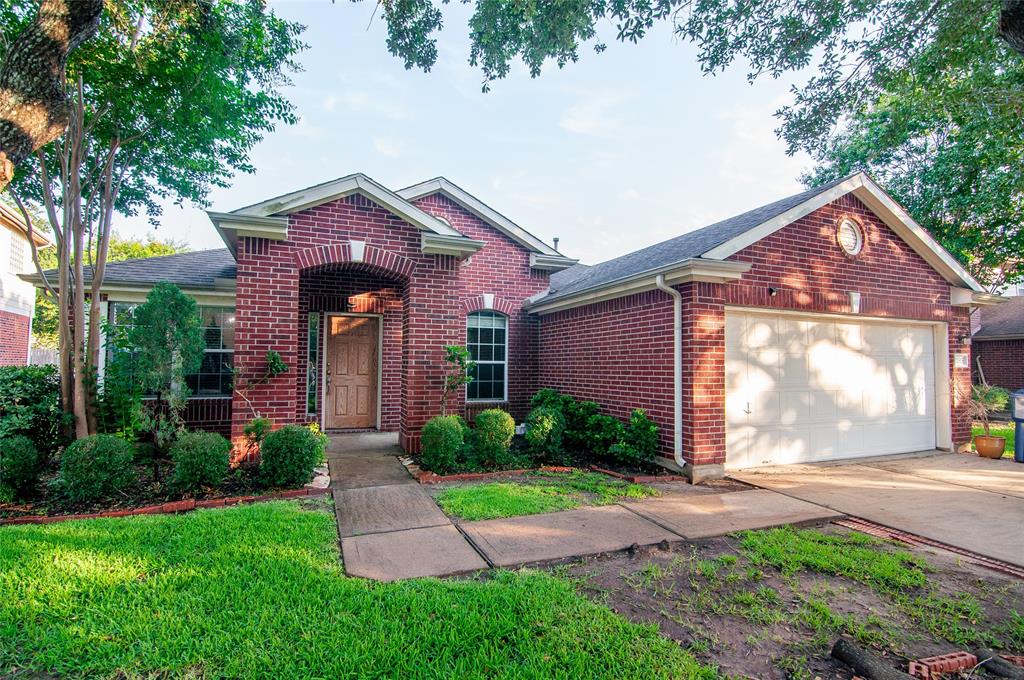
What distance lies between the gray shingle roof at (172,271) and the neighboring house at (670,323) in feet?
0.22

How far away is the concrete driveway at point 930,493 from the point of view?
4.56 metres

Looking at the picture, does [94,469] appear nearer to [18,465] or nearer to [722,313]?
[18,465]

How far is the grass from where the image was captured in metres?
5.09

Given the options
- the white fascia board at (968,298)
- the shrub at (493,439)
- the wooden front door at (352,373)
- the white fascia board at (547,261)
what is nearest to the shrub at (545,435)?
the shrub at (493,439)

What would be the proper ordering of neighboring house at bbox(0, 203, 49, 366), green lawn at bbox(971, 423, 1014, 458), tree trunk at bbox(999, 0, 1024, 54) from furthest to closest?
neighboring house at bbox(0, 203, 49, 366) → green lawn at bbox(971, 423, 1014, 458) → tree trunk at bbox(999, 0, 1024, 54)

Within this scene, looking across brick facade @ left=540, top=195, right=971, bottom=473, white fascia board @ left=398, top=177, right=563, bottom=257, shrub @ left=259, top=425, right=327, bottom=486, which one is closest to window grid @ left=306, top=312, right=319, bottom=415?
white fascia board @ left=398, top=177, right=563, bottom=257

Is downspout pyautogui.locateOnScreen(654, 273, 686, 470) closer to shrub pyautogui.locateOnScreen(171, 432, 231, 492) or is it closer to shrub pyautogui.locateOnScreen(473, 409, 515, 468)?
shrub pyautogui.locateOnScreen(473, 409, 515, 468)

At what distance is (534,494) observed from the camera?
5711 millimetres

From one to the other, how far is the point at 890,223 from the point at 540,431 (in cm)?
706

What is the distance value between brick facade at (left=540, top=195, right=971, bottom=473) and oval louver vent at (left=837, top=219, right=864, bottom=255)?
0.12 metres

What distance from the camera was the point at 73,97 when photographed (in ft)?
21.6

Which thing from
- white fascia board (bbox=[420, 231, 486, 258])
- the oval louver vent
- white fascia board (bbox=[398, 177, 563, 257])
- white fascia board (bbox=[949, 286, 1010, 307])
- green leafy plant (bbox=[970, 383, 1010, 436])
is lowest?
green leafy plant (bbox=[970, 383, 1010, 436])

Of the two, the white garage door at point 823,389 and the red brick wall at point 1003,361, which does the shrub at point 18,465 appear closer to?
the white garage door at point 823,389

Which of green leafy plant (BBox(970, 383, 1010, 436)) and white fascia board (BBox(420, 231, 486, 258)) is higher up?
white fascia board (BBox(420, 231, 486, 258))
